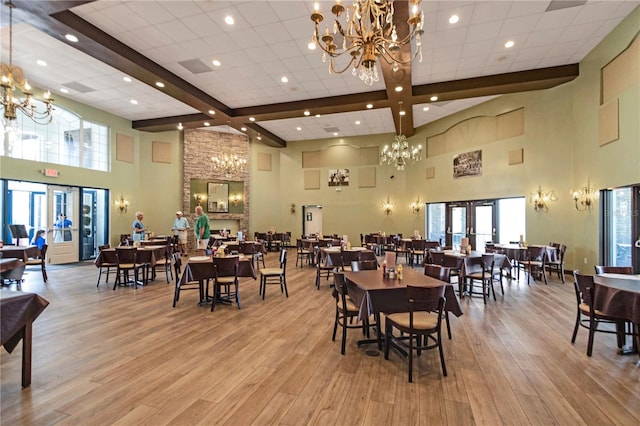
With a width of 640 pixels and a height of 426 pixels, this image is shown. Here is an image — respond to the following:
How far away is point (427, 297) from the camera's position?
9.04 feet

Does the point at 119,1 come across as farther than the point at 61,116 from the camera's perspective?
→ No

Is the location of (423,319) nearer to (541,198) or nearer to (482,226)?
(541,198)

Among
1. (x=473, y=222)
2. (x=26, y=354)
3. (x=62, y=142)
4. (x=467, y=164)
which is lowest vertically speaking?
(x=26, y=354)

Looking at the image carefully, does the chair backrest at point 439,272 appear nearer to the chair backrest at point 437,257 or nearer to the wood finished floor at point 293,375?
the wood finished floor at point 293,375

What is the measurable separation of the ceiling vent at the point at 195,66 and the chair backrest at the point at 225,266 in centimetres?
500

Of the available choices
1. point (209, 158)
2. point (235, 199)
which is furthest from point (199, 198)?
point (209, 158)

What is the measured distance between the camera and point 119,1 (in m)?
5.02

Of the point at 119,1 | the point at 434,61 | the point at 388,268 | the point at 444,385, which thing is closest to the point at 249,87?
the point at 119,1

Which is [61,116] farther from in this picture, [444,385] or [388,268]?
[444,385]

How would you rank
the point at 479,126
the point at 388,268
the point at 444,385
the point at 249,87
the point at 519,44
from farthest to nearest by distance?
the point at 479,126 → the point at 249,87 → the point at 519,44 → the point at 388,268 → the point at 444,385

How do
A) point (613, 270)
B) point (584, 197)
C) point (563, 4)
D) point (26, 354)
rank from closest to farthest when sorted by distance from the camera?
point (26, 354) → point (613, 270) → point (563, 4) → point (584, 197)

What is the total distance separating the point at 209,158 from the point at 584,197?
13.0 m

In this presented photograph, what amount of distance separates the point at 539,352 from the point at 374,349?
1.78m

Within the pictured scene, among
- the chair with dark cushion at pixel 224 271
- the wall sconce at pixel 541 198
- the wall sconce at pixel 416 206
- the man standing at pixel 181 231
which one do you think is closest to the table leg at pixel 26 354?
the chair with dark cushion at pixel 224 271
